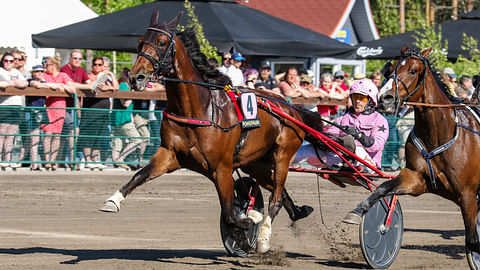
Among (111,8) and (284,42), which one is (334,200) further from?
(111,8)

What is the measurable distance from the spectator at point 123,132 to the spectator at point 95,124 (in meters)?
0.16

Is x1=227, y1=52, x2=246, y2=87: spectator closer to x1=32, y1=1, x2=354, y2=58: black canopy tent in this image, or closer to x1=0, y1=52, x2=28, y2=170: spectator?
x1=32, y1=1, x2=354, y2=58: black canopy tent

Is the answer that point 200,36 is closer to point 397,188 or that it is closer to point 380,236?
A: point 380,236

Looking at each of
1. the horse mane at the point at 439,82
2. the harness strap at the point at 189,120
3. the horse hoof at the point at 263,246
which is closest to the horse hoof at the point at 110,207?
the harness strap at the point at 189,120

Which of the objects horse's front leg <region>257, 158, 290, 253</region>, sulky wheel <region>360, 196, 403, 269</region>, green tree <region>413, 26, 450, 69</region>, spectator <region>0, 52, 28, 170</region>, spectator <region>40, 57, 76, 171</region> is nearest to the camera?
sulky wheel <region>360, 196, 403, 269</region>

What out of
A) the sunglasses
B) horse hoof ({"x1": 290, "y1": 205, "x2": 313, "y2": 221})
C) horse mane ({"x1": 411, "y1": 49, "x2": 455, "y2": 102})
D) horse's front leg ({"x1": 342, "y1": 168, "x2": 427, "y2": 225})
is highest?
horse mane ({"x1": 411, "y1": 49, "x2": 455, "y2": 102})

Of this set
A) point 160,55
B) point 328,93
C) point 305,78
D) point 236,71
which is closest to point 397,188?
point 160,55

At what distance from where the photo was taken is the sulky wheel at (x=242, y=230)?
25.3 feet

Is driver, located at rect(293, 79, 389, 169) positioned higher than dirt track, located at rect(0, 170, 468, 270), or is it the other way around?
driver, located at rect(293, 79, 389, 169)

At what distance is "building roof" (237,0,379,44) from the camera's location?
31430mm

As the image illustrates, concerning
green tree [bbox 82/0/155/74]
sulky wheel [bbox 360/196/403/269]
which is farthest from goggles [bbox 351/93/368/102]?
green tree [bbox 82/0/155/74]

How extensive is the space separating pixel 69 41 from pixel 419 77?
977cm

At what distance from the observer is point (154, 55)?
265 inches

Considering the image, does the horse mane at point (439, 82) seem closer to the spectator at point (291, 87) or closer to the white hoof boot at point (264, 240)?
the white hoof boot at point (264, 240)
